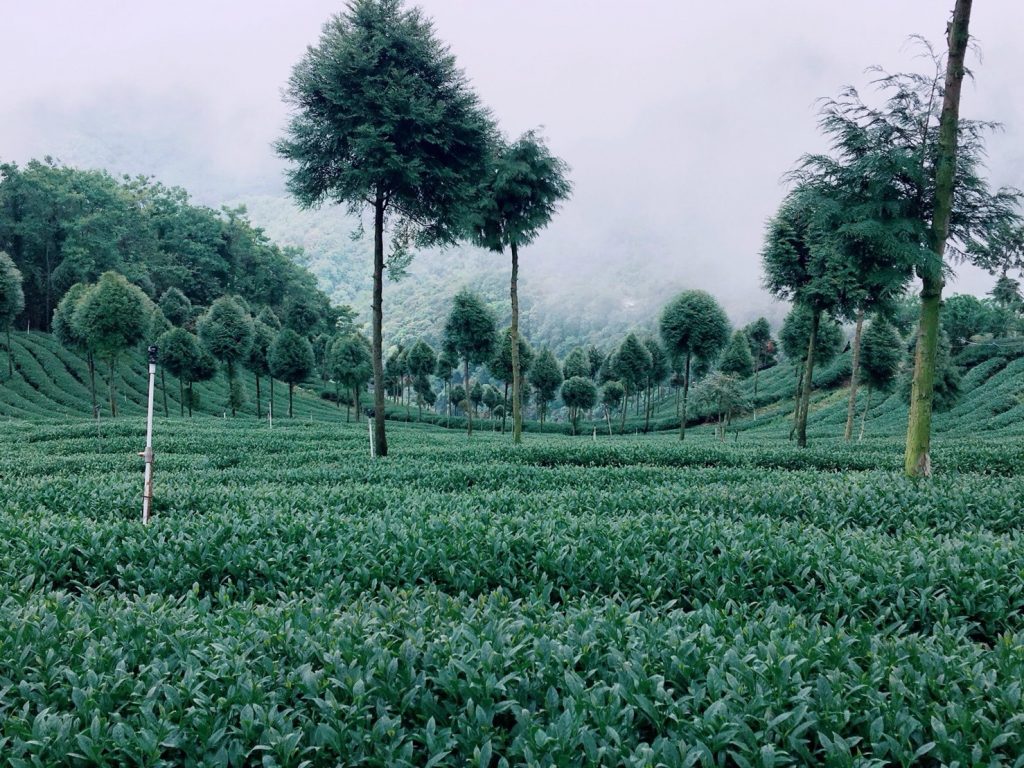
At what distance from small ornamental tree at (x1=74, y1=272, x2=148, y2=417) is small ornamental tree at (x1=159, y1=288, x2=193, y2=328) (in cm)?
3106

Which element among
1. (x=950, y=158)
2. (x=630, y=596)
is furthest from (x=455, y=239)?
(x=630, y=596)

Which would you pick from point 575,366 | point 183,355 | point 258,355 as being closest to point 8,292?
point 183,355

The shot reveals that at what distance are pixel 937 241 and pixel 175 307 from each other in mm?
65662

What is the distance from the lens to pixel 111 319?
30.7m

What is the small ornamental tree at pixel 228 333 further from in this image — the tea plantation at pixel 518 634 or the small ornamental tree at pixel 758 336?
the small ornamental tree at pixel 758 336

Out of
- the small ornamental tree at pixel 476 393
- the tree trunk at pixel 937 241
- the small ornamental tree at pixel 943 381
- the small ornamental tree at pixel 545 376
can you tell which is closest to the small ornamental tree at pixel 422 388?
the small ornamental tree at pixel 476 393

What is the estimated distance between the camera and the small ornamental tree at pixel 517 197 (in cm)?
1947

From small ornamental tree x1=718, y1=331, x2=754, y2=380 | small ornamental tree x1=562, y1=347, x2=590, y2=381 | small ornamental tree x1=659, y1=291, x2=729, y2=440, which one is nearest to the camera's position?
small ornamental tree x1=659, y1=291, x2=729, y2=440

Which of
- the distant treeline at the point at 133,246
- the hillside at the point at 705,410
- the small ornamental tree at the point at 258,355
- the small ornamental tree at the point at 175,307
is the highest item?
the distant treeline at the point at 133,246

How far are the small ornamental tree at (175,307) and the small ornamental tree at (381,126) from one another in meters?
52.2

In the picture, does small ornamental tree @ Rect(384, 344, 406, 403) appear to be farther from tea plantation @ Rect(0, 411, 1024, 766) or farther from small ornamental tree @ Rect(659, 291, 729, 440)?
tea plantation @ Rect(0, 411, 1024, 766)

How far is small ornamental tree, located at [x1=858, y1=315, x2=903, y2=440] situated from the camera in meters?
35.4

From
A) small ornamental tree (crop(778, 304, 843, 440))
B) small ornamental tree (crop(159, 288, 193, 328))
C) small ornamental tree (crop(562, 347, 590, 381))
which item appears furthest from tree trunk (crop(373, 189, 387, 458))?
small ornamental tree (crop(159, 288, 193, 328))

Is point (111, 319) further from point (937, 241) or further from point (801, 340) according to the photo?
point (801, 340)
